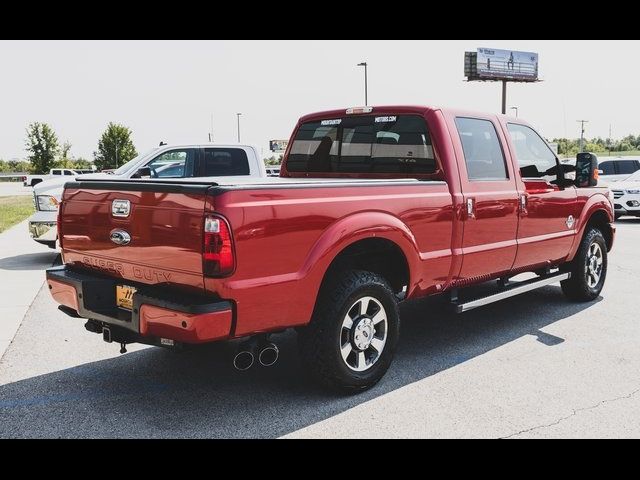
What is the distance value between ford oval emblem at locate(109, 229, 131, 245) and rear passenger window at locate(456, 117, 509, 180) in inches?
105

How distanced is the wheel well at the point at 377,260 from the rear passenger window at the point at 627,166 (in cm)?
1733

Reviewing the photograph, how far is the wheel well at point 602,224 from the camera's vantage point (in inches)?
265

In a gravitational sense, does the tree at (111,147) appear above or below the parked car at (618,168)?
above

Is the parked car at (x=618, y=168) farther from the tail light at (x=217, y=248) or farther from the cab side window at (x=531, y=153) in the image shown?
the tail light at (x=217, y=248)

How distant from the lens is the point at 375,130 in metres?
5.18

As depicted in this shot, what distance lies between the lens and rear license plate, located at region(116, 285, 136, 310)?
3.75 metres

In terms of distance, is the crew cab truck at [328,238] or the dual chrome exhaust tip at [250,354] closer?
the crew cab truck at [328,238]

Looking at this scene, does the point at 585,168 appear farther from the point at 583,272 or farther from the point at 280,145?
the point at 280,145

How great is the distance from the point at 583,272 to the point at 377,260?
3.16 meters

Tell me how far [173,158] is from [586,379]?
7.04 m

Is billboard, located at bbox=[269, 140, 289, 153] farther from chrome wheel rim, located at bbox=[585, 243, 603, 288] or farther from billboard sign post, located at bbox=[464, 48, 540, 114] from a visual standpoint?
billboard sign post, located at bbox=[464, 48, 540, 114]

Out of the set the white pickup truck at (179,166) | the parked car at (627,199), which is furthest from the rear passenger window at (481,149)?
the parked car at (627,199)

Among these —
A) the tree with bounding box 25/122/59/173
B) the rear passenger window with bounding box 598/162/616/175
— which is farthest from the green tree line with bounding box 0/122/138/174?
the rear passenger window with bounding box 598/162/616/175
